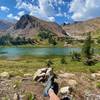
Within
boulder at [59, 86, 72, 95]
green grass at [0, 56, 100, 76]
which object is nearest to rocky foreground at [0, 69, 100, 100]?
boulder at [59, 86, 72, 95]

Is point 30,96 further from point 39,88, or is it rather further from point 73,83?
point 73,83

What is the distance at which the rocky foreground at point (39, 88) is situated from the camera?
26578mm

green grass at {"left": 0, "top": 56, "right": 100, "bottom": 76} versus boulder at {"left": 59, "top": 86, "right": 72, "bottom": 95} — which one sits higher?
boulder at {"left": 59, "top": 86, "right": 72, "bottom": 95}

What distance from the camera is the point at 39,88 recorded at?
2888 cm

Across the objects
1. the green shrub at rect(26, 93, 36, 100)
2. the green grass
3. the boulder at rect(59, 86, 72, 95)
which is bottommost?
the green grass

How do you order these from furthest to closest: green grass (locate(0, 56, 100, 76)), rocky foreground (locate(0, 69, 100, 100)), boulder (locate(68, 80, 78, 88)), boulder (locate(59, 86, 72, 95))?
green grass (locate(0, 56, 100, 76)) → boulder (locate(68, 80, 78, 88)) → boulder (locate(59, 86, 72, 95)) → rocky foreground (locate(0, 69, 100, 100))

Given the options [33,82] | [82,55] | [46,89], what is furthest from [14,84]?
[82,55]

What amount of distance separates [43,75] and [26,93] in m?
5.03

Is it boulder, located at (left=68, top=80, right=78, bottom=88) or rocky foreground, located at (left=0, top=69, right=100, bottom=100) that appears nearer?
rocky foreground, located at (left=0, top=69, right=100, bottom=100)

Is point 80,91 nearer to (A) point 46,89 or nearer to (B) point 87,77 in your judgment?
(A) point 46,89

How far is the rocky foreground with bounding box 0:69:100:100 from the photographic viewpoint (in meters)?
26.6

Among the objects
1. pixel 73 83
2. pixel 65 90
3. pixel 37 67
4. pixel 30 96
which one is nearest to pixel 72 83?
pixel 73 83

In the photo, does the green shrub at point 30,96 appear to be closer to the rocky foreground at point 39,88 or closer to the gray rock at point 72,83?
the rocky foreground at point 39,88

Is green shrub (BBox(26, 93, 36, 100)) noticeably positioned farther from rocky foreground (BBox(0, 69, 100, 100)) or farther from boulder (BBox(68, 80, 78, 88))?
boulder (BBox(68, 80, 78, 88))
